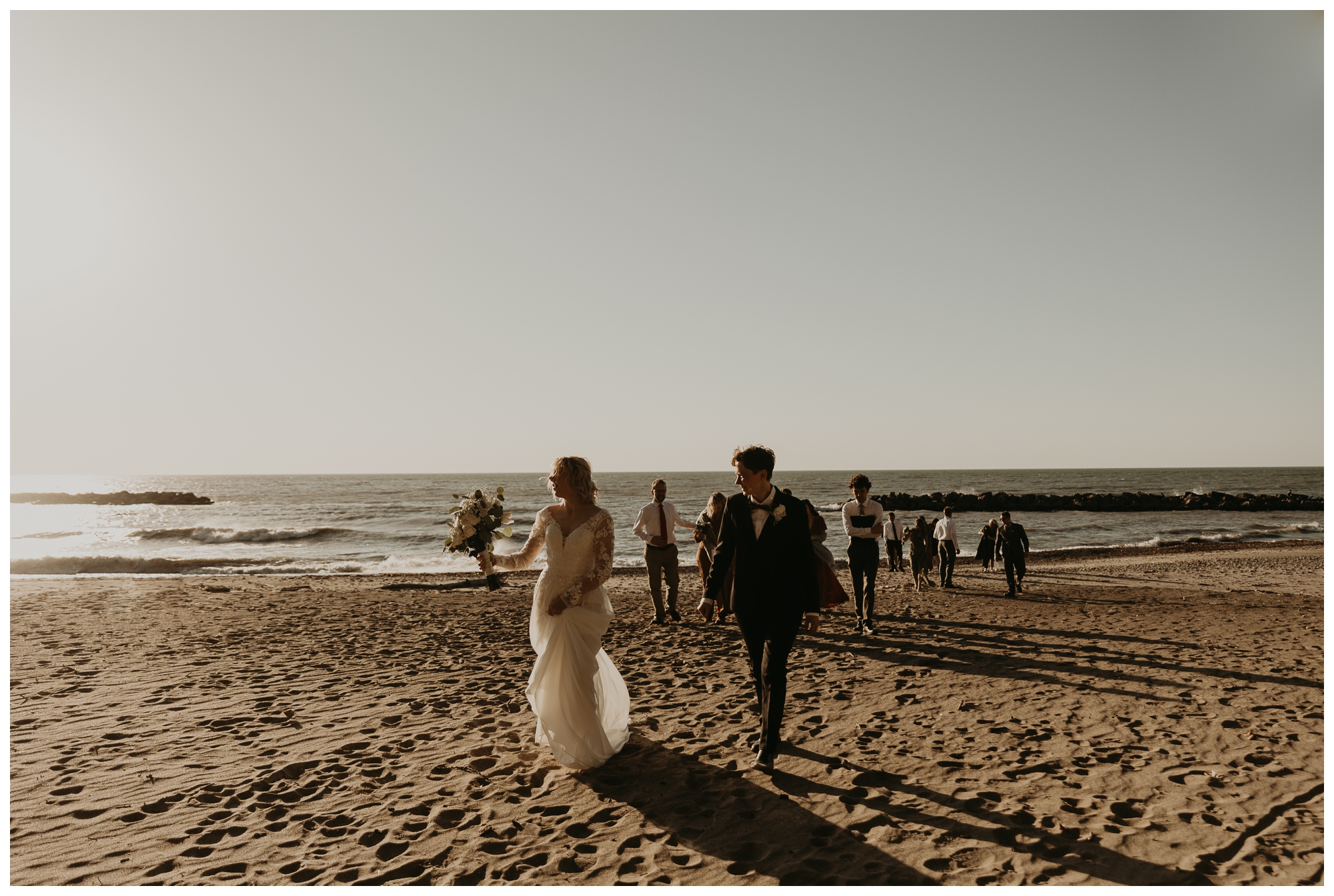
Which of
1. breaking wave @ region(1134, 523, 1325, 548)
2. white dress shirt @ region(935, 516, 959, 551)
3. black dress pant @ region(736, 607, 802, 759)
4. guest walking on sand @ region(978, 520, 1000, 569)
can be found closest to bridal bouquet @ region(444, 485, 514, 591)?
black dress pant @ region(736, 607, 802, 759)

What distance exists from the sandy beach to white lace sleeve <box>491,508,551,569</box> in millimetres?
1276

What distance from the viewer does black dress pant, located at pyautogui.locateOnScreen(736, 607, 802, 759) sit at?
14.8 feet

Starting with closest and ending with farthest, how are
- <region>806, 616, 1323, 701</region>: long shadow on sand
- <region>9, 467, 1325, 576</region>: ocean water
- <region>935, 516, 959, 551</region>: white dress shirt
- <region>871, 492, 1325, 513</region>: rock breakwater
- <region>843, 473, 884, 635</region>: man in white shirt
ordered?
<region>806, 616, 1323, 701</region>: long shadow on sand → <region>843, 473, 884, 635</region>: man in white shirt → <region>935, 516, 959, 551</region>: white dress shirt → <region>9, 467, 1325, 576</region>: ocean water → <region>871, 492, 1325, 513</region>: rock breakwater

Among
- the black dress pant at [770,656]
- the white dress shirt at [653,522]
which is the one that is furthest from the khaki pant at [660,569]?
the black dress pant at [770,656]

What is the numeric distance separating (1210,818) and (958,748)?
4.74ft

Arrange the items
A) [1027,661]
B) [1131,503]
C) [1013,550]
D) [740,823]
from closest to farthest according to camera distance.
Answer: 1. [740,823]
2. [1027,661]
3. [1013,550]
4. [1131,503]

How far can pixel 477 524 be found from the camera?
5527mm

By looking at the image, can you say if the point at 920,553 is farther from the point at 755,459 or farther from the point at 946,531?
the point at 755,459

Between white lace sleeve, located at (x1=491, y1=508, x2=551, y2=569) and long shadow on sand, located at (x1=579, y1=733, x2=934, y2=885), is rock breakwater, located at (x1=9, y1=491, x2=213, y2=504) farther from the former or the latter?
→ long shadow on sand, located at (x1=579, y1=733, x2=934, y2=885)

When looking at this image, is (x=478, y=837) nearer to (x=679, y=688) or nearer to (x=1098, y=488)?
(x=679, y=688)

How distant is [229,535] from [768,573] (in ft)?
121

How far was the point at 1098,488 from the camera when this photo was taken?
78062 millimetres

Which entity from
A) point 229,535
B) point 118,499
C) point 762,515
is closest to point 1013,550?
point 762,515

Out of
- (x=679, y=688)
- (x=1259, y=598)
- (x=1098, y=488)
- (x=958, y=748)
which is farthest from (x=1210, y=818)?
(x=1098, y=488)
